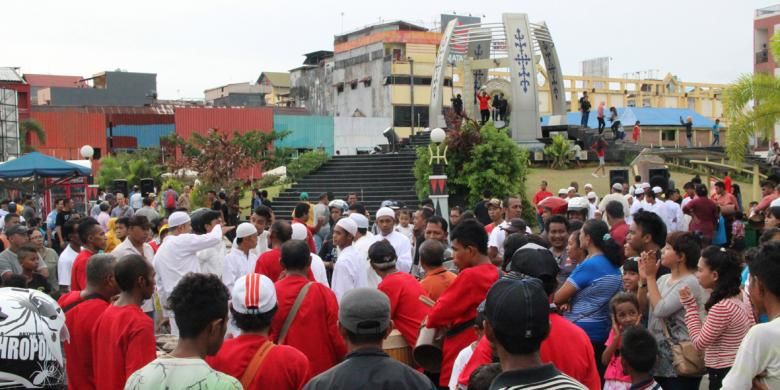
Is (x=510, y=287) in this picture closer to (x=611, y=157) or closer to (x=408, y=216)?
(x=408, y=216)

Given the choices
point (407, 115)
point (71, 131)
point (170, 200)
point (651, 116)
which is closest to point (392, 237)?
point (170, 200)

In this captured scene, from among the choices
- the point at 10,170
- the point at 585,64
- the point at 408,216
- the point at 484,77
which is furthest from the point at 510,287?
the point at 585,64

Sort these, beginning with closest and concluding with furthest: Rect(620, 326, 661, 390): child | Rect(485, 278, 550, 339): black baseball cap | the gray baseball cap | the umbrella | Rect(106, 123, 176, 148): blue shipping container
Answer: Rect(485, 278, 550, 339): black baseball cap, the gray baseball cap, Rect(620, 326, 661, 390): child, the umbrella, Rect(106, 123, 176, 148): blue shipping container

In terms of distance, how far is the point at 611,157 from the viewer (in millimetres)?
29734

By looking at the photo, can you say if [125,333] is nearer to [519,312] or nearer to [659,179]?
[519,312]

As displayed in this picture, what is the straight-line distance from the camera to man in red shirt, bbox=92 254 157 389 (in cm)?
441

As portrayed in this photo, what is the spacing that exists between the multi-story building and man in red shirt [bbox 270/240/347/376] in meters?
58.6

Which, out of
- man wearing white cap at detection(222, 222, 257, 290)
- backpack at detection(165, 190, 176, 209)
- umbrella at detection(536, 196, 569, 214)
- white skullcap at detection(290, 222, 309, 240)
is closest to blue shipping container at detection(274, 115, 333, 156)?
backpack at detection(165, 190, 176, 209)

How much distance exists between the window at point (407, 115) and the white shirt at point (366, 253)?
48.2 meters

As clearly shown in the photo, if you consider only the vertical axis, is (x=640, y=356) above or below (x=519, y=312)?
below

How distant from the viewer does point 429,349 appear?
537 centimetres

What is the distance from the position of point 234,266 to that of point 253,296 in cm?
440

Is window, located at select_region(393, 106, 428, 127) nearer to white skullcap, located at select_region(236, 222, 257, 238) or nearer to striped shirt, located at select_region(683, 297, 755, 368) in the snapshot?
white skullcap, located at select_region(236, 222, 257, 238)

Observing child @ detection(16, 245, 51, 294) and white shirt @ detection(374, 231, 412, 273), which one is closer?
child @ detection(16, 245, 51, 294)
